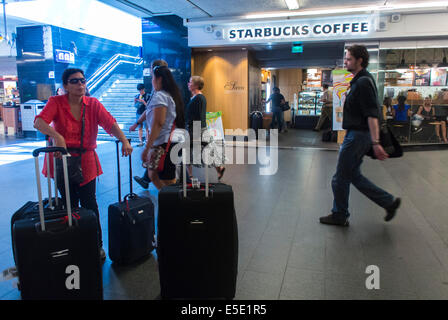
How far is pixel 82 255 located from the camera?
1861 mm

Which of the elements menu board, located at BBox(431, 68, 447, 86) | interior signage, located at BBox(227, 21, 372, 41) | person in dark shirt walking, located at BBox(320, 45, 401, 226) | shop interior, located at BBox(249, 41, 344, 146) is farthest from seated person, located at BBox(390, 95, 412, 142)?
person in dark shirt walking, located at BBox(320, 45, 401, 226)

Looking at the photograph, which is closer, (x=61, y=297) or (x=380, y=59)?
(x=61, y=297)

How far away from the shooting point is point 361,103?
306 centimetres

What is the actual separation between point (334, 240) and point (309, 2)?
592 cm

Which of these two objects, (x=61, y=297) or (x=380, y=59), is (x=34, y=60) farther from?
(x=61, y=297)

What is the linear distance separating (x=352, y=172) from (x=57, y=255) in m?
2.59

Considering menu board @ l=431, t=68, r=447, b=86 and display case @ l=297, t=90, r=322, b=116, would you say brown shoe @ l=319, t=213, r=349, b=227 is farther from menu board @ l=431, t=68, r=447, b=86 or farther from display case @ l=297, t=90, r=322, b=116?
display case @ l=297, t=90, r=322, b=116

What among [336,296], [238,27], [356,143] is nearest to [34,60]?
[238,27]

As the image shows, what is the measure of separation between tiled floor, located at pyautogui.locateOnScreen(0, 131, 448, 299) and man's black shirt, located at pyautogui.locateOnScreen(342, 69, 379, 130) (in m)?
1.05

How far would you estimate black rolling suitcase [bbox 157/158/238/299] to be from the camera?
1.89 m

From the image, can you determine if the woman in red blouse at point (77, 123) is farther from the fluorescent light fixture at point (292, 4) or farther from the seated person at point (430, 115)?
the seated person at point (430, 115)

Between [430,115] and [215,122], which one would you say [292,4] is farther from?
[430,115]
